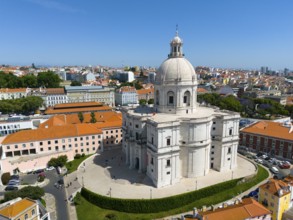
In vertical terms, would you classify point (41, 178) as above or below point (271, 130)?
below

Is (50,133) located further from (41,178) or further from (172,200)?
(172,200)

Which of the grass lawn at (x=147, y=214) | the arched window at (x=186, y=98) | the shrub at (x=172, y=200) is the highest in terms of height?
the arched window at (x=186, y=98)

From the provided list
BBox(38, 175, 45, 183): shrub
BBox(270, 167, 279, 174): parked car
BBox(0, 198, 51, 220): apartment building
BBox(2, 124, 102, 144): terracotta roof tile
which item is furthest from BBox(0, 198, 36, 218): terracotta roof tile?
BBox(270, 167, 279, 174): parked car

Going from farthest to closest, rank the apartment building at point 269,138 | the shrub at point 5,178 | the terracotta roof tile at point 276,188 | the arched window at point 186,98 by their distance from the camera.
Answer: the apartment building at point 269,138 < the arched window at point 186,98 < the shrub at point 5,178 < the terracotta roof tile at point 276,188

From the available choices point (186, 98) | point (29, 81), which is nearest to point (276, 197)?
point (186, 98)

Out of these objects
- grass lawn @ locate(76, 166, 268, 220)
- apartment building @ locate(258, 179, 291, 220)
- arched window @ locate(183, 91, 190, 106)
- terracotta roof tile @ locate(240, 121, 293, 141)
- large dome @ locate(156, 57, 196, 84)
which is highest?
large dome @ locate(156, 57, 196, 84)

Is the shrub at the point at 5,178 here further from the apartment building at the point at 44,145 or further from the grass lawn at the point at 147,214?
the grass lawn at the point at 147,214

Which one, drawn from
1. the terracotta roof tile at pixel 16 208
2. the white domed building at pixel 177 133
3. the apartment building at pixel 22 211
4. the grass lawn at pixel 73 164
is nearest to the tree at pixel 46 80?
the grass lawn at pixel 73 164

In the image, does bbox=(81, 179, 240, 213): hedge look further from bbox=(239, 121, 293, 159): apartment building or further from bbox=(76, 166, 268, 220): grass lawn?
bbox=(239, 121, 293, 159): apartment building
